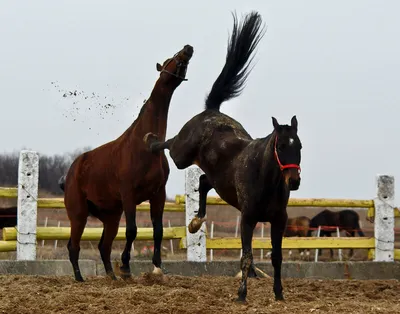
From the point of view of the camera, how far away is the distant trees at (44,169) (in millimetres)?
31906

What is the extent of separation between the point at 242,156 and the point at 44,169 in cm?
2842

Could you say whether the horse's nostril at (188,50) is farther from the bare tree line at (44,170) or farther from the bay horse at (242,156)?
the bare tree line at (44,170)

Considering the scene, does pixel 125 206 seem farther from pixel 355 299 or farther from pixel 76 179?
pixel 355 299

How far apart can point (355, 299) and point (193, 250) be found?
3.90m

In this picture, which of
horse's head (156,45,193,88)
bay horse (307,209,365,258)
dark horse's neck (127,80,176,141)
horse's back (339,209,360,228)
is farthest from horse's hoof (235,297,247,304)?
horse's back (339,209,360,228)

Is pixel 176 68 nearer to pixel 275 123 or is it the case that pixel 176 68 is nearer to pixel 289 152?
pixel 275 123

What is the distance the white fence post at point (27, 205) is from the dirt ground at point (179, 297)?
5.04ft

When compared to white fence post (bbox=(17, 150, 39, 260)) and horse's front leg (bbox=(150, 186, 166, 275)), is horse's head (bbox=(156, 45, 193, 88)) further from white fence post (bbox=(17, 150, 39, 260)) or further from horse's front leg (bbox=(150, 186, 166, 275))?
white fence post (bbox=(17, 150, 39, 260))

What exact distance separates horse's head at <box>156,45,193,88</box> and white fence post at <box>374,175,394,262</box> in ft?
15.1

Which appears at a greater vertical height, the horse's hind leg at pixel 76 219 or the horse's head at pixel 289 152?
the horse's head at pixel 289 152

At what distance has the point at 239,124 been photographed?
856cm

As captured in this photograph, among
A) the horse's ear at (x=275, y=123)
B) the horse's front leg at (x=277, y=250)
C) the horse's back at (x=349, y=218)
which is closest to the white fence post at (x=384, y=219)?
the horse's front leg at (x=277, y=250)

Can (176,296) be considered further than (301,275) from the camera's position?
No

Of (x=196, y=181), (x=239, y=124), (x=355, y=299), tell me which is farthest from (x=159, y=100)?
(x=355, y=299)
